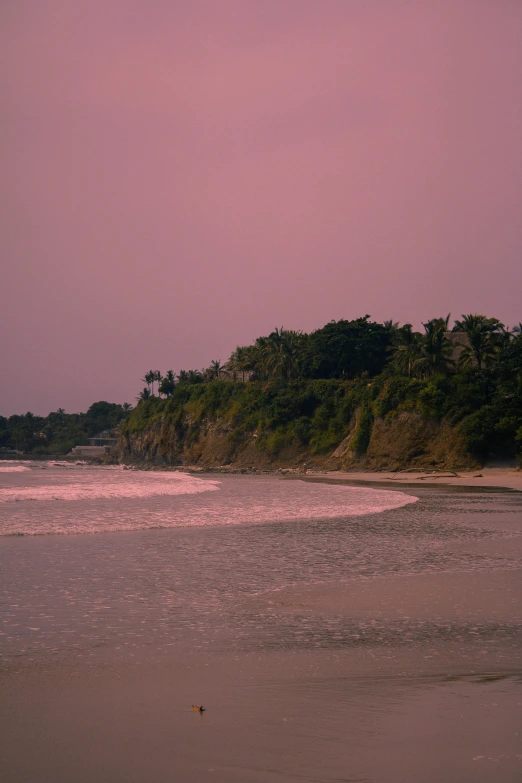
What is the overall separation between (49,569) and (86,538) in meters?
4.65

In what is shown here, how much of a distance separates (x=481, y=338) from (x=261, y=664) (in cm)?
6754

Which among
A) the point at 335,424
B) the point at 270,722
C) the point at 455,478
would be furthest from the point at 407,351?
the point at 270,722

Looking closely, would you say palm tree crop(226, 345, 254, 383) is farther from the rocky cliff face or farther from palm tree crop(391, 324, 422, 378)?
palm tree crop(391, 324, 422, 378)

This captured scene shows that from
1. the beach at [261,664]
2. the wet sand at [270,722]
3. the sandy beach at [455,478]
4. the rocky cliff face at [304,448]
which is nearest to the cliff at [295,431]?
the rocky cliff face at [304,448]

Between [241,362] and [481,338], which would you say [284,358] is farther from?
[481,338]

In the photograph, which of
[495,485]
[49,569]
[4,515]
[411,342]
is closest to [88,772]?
[49,569]

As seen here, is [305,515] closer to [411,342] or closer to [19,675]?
[19,675]

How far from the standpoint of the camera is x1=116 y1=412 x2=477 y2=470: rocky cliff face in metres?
69.2

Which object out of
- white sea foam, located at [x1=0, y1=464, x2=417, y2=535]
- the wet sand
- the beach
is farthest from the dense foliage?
the wet sand

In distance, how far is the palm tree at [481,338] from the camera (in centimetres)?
7012

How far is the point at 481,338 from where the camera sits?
230ft

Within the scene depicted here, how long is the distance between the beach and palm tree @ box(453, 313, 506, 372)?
190 ft

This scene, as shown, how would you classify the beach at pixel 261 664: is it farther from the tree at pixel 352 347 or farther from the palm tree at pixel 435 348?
the tree at pixel 352 347

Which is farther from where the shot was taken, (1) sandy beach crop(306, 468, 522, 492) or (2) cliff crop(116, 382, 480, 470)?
(2) cliff crop(116, 382, 480, 470)
